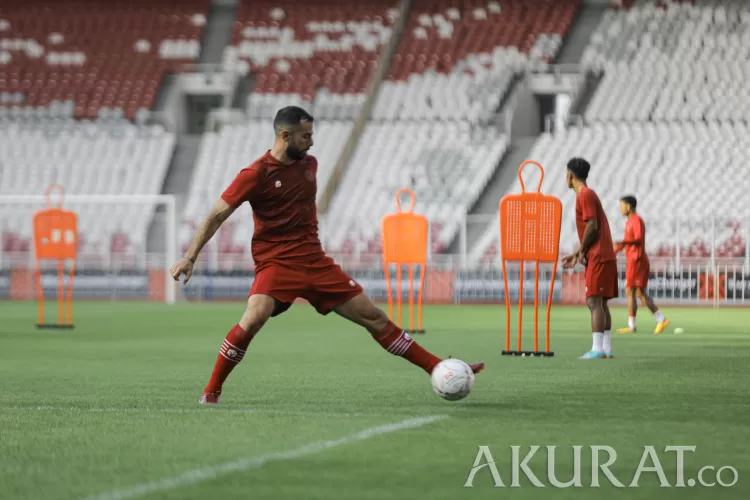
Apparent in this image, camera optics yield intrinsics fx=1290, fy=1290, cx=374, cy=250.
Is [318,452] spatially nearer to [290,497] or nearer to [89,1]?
[290,497]

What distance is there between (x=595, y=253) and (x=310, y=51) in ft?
89.5

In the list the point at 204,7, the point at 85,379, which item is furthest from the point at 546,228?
the point at 204,7

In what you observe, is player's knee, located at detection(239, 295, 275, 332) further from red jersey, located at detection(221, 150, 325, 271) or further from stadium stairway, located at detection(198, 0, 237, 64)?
stadium stairway, located at detection(198, 0, 237, 64)

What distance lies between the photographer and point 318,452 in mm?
6039

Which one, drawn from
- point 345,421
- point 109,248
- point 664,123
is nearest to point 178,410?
point 345,421

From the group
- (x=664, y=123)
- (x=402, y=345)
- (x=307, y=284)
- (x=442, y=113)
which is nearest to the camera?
(x=307, y=284)

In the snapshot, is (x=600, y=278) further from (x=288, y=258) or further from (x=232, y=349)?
(x=232, y=349)

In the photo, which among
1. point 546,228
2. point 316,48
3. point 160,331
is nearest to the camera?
point 546,228

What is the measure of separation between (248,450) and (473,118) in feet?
96.5

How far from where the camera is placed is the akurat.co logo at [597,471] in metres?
5.17

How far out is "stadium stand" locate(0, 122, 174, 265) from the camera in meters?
35.3

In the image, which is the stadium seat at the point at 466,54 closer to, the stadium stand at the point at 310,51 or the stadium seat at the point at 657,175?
the stadium stand at the point at 310,51

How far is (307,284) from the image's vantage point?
812 cm

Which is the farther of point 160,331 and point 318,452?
point 160,331
